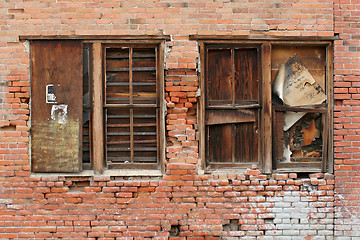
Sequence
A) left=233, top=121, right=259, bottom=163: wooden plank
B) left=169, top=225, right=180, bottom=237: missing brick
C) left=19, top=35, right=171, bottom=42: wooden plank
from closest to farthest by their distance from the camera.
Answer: left=19, top=35, right=171, bottom=42: wooden plank → left=169, top=225, right=180, bottom=237: missing brick → left=233, top=121, right=259, bottom=163: wooden plank

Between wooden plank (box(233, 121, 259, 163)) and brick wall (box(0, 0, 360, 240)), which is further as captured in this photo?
wooden plank (box(233, 121, 259, 163))

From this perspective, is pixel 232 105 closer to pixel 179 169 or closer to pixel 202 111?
pixel 202 111

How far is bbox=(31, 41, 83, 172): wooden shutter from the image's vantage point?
15.0 feet

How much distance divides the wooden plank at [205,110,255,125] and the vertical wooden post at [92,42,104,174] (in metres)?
1.42

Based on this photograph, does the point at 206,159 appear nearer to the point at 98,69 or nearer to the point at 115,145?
the point at 115,145

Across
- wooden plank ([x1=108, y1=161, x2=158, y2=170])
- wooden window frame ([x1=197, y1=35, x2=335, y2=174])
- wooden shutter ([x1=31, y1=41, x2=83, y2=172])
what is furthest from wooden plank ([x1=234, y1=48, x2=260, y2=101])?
wooden shutter ([x1=31, y1=41, x2=83, y2=172])

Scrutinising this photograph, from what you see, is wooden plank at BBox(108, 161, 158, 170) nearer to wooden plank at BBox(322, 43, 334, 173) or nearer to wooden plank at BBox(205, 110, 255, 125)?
wooden plank at BBox(205, 110, 255, 125)

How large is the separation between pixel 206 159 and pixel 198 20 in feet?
6.08

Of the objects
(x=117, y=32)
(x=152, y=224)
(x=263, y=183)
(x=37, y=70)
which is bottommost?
(x=152, y=224)

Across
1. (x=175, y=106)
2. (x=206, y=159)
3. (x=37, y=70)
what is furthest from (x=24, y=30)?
(x=206, y=159)

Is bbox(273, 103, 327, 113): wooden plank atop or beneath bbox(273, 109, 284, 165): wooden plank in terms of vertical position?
atop

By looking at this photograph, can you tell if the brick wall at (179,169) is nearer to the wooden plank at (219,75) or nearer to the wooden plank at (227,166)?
the wooden plank at (227,166)

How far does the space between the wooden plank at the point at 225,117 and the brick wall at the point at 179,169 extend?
256 millimetres

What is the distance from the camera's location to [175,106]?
15.1 feet
